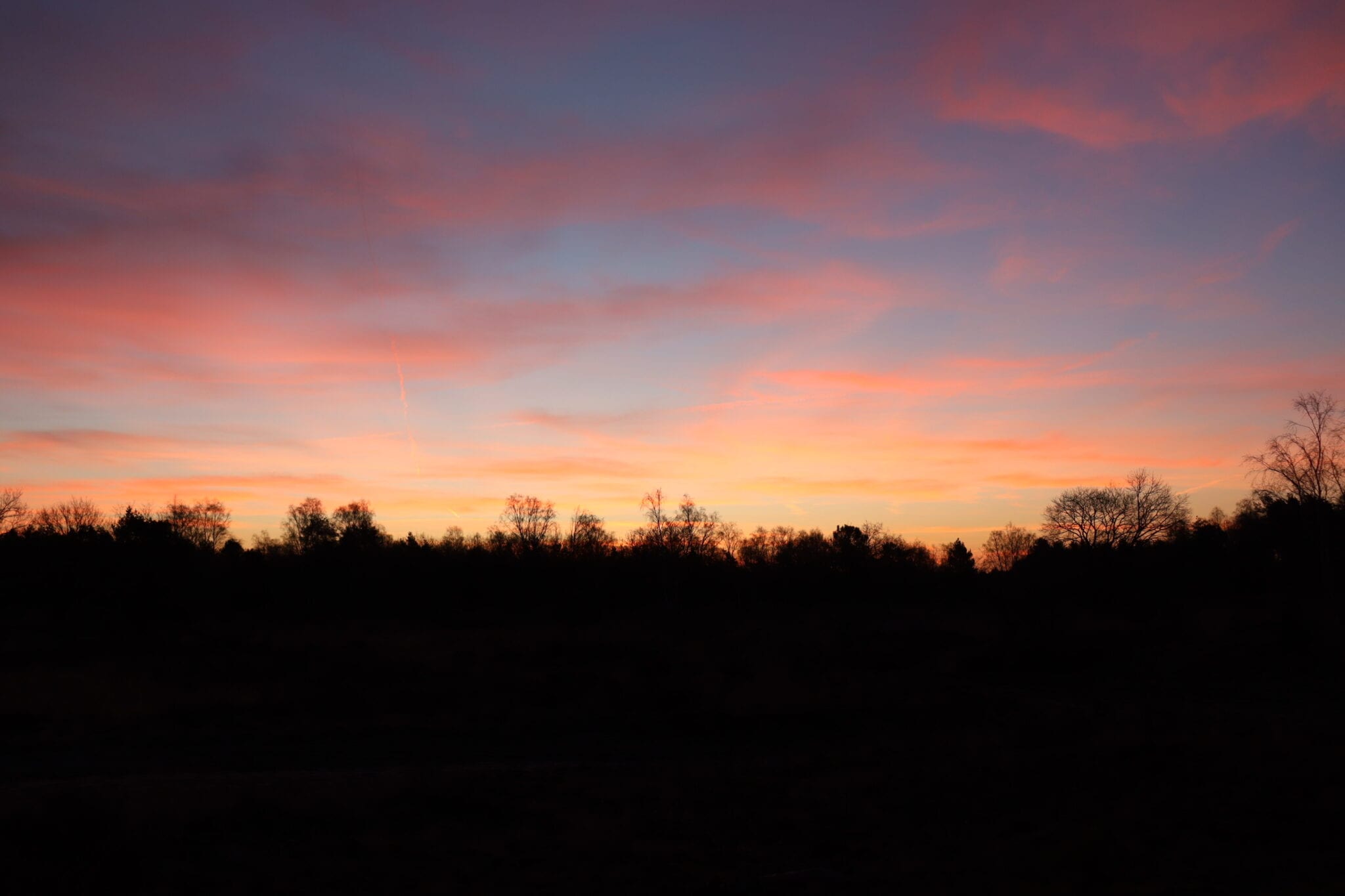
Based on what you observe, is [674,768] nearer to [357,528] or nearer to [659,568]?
[659,568]

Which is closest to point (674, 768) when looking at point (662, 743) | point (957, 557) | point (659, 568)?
point (662, 743)

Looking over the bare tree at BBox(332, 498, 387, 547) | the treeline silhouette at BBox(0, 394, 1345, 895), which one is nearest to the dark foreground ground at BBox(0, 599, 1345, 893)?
the treeline silhouette at BBox(0, 394, 1345, 895)

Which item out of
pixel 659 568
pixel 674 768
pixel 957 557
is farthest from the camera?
pixel 957 557

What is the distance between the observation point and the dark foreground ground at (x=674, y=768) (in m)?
8.94

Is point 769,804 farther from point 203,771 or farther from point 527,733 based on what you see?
point 203,771

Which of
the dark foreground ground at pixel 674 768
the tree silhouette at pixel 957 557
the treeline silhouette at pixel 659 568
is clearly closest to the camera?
the dark foreground ground at pixel 674 768

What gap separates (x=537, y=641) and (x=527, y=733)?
Result: 15638mm

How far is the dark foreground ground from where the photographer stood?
8.94 m

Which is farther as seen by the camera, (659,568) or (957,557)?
(957,557)

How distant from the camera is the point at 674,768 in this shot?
1451 cm

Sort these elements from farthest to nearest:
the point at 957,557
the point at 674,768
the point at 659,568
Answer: the point at 957,557, the point at 659,568, the point at 674,768

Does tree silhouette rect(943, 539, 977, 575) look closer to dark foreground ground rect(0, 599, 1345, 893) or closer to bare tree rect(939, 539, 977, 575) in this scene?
bare tree rect(939, 539, 977, 575)

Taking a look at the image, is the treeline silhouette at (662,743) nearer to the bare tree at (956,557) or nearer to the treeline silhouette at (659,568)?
the treeline silhouette at (659,568)

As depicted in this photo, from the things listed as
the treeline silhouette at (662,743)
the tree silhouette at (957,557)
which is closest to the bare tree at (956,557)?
the tree silhouette at (957,557)
